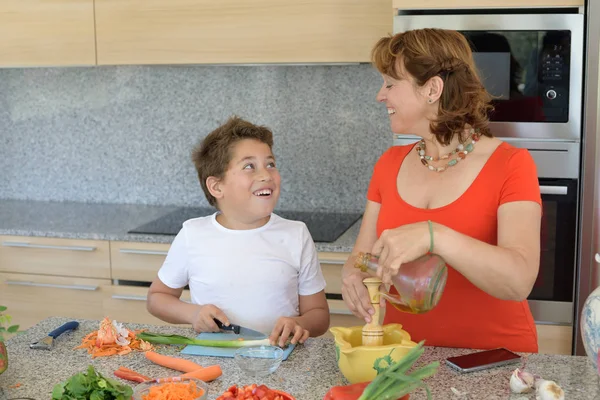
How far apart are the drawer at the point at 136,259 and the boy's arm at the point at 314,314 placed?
1033 mm

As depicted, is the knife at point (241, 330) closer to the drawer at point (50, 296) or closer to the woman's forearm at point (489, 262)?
the woman's forearm at point (489, 262)

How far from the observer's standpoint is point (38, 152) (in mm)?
3586

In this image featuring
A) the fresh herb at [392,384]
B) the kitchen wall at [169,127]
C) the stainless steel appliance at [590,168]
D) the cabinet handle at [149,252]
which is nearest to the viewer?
the fresh herb at [392,384]

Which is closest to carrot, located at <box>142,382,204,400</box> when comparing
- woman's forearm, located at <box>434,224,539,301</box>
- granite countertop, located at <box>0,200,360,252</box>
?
woman's forearm, located at <box>434,224,539,301</box>

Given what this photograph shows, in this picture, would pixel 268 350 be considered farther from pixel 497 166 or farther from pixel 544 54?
pixel 544 54

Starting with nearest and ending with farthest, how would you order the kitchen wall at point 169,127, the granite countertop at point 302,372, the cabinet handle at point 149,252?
the granite countertop at point 302,372, the cabinet handle at point 149,252, the kitchen wall at point 169,127

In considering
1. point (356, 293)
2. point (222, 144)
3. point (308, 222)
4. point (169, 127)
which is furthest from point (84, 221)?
point (356, 293)

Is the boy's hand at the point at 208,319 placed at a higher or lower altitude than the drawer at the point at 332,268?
higher

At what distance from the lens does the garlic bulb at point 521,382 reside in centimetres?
134

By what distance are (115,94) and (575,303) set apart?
7.03 ft

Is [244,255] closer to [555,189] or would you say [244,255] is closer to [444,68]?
[444,68]

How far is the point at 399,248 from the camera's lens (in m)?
1.35

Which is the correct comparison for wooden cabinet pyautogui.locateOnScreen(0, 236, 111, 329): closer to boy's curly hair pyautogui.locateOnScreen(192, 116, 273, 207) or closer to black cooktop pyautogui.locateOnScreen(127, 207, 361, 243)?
black cooktop pyautogui.locateOnScreen(127, 207, 361, 243)

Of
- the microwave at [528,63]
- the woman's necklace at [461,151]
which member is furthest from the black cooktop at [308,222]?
the woman's necklace at [461,151]
